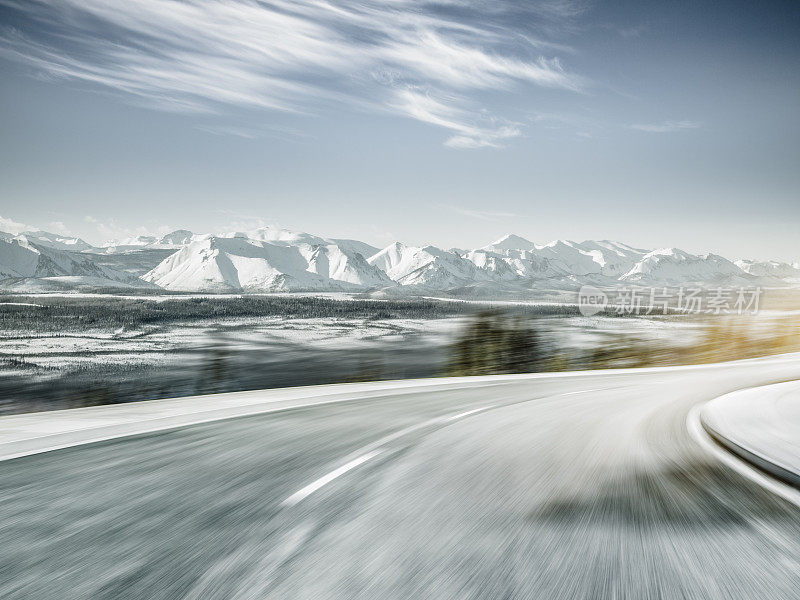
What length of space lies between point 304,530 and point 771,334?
184 feet

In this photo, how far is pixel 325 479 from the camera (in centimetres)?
430

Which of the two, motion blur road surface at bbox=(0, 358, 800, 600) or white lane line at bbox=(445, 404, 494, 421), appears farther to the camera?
white lane line at bbox=(445, 404, 494, 421)

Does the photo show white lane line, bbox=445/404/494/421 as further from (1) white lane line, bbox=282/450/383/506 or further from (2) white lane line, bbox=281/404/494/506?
(1) white lane line, bbox=282/450/383/506

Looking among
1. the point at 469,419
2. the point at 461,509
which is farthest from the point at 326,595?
the point at 469,419

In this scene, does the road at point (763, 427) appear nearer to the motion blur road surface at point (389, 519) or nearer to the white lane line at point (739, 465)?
the white lane line at point (739, 465)

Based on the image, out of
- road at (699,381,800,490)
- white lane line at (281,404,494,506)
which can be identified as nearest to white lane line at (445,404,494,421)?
white lane line at (281,404,494,506)

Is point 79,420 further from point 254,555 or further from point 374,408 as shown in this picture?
point 254,555

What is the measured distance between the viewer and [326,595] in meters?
2.40

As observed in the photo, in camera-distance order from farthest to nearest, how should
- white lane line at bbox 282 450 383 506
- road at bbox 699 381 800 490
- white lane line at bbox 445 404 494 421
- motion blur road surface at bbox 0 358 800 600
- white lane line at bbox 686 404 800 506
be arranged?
white lane line at bbox 445 404 494 421 < road at bbox 699 381 800 490 < white lane line at bbox 686 404 800 506 < white lane line at bbox 282 450 383 506 < motion blur road surface at bbox 0 358 800 600

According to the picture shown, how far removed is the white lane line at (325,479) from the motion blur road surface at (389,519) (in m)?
0.02

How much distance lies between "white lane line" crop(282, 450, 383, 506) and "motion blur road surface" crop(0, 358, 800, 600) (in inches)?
0.8

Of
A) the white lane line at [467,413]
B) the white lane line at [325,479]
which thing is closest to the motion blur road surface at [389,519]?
the white lane line at [325,479]

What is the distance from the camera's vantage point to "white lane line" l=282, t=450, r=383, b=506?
A: 377 centimetres

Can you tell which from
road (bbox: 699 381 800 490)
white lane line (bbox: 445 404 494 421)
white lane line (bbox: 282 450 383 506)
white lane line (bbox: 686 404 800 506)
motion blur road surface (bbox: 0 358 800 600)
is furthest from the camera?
white lane line (bbox: 445 404 494 421)
